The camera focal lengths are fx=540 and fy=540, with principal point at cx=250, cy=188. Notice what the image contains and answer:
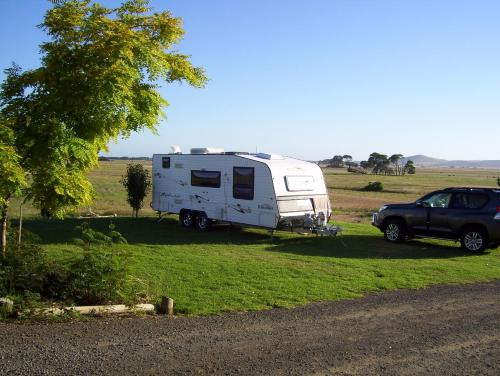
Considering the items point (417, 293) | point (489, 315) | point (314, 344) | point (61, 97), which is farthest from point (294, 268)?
point (61, 97)

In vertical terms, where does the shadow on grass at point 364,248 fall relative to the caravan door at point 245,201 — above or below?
below

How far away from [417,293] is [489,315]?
1.51 m

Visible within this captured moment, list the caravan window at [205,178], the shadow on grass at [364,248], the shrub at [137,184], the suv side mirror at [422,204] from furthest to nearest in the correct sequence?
the shrub at [137,184]
the caravan window at [205,178]
the suv side mirror at [422,204]
the shadow on grass at [364,248]

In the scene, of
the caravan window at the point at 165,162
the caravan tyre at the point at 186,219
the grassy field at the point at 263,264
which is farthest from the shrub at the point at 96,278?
the caravan window at the point at 165,162

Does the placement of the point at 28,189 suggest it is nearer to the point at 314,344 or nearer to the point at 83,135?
the point at 83,135

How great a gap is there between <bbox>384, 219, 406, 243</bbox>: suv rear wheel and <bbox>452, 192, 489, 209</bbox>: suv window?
1.65 metres

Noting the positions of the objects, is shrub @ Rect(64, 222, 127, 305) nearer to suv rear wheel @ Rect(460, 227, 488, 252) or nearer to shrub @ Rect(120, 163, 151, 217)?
suv rear wheel @ Rect(460, 227, 488, 252)

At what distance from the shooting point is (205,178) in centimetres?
1717

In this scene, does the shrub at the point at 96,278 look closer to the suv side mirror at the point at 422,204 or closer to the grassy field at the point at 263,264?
the grassy field at the point at 263,264

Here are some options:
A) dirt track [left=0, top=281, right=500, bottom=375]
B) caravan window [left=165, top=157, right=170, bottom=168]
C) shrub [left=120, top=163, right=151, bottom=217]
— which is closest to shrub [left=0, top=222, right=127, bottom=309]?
dirt track [left=0, top=281, right=500, bottom=375]

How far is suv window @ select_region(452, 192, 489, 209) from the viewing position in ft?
45.9

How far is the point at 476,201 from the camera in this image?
1409cm

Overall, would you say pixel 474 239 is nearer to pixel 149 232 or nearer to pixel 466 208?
pixel 466 208

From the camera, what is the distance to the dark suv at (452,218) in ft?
45.1
